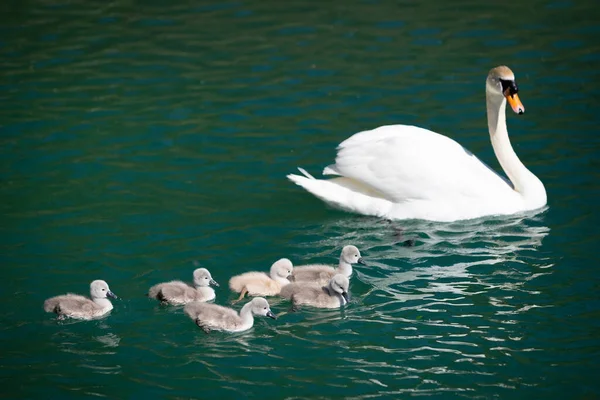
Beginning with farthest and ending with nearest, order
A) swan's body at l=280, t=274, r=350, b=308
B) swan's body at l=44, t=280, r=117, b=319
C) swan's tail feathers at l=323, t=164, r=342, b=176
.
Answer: swan's tail feathers at l=323, t=164, r=342, b=176, swan's body at l=280, t=274, r=350, b=308, swan's body at l=44, t=280, r=117, b=319

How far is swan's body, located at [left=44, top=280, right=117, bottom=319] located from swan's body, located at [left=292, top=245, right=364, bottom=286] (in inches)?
68.8

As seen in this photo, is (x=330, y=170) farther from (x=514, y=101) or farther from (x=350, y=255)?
(x=514, y=101)

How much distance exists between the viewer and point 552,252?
1023 centimetres

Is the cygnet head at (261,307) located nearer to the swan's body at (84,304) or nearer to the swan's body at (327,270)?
the swan's body at (327,270)

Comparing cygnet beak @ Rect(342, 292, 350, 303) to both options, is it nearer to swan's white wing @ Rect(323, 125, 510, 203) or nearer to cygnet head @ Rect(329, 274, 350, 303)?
cygnet head @ Rect(329, 274, 350, 303)

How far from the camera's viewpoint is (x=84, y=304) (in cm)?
901

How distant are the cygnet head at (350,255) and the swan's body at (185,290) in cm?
124

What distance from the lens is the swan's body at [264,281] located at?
930 cm

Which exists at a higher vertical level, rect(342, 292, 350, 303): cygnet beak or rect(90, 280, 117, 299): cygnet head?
rect(90, 280, 117, 299): cygnet head

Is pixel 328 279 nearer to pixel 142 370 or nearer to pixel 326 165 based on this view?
pixel 142 370

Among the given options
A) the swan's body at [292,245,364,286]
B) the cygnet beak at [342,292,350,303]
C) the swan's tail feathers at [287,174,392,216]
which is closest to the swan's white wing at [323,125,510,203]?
the swan's tail feathers at [287,174,392,216]

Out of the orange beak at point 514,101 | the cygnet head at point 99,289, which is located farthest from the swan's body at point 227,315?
the orange beak at point 514,101

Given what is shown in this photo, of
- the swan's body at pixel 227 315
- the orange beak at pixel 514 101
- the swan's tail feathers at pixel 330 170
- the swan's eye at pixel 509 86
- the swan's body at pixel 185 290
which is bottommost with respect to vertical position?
the swan's body at pixel 227 315

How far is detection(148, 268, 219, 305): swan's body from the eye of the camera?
360 inches
